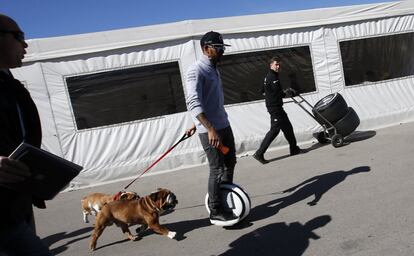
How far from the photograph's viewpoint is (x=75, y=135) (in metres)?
8.16

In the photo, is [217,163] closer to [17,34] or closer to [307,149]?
[17,34]

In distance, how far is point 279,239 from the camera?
13.0ft

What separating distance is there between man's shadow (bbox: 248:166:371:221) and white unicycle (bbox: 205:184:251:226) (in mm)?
385

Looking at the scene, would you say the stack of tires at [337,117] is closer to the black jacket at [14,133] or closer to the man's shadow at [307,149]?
the man's shadow at [307,149]

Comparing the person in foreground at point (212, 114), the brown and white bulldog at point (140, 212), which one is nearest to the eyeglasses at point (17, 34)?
the person in foreground at point (212, 114)

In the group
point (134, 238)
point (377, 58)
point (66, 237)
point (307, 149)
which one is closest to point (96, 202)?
point (66, 237)

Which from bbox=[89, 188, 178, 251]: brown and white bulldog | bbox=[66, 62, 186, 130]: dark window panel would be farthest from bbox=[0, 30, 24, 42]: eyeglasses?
bbox=[66, 62, 186, 130]: dark window panel

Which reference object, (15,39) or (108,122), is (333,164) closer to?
(108,122)

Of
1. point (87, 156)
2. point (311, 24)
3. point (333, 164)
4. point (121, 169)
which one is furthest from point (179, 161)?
point (311, 24)

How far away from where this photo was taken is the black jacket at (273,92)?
7.71m

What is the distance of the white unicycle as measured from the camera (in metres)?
4.35

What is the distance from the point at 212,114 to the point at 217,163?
52 centimetres

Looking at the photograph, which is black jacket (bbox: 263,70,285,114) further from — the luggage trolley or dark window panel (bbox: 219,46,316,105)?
dark window panel (bbox: 219,46,316,105)

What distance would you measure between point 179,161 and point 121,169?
121cm
